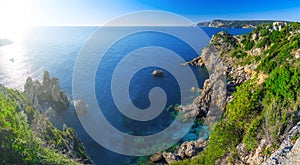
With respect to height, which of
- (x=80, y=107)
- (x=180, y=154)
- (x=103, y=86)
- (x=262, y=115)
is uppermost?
(x=103, y=86)

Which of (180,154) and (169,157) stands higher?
(180,154)

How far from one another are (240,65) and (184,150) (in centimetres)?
3521

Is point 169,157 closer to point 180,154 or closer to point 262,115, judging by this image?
point 180,154

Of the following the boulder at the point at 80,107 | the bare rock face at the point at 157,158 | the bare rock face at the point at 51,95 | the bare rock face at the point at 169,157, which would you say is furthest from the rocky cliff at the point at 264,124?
the bare rock face at the point at 51,95

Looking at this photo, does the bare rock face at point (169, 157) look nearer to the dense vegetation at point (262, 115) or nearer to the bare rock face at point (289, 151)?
the dense vegetation at point (262, 115)

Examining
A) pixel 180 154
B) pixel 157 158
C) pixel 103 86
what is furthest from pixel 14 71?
pixel 180 154

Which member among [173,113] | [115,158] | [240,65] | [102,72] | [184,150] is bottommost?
[115,158]

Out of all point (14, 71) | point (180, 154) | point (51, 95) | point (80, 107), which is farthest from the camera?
point (14, 71)

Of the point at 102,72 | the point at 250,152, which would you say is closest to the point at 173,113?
the point at 250,152

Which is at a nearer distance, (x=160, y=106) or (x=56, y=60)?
(x=160, y=106)

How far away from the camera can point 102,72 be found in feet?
201

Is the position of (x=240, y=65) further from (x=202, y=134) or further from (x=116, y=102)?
(x=116, y=102)

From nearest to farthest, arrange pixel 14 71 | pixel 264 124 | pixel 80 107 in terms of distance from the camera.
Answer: pixel 264 124 < pixel 80 107 < pixel 14 71

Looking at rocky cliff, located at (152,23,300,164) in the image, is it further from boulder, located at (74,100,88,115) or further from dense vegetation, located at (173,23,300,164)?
boulder, located at (74,100,88,115)
